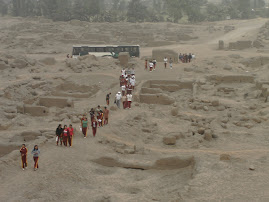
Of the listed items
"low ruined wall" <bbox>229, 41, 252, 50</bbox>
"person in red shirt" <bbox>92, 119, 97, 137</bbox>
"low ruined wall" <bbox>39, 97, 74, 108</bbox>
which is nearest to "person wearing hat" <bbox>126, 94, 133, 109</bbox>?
"low ruined wall" <bbox>39, 97, 74, 108</bbox>

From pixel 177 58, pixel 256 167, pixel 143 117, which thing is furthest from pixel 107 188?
pixel 177 58

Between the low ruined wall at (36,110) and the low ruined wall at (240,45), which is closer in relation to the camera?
the low ruined wall at (36,110)

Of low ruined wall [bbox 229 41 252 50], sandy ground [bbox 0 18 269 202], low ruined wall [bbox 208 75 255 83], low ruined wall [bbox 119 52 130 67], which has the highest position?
low ruined wall [bbox 229 41 252 50]

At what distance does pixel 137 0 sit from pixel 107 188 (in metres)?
57.2

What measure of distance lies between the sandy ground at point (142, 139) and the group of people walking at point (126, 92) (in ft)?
1.72

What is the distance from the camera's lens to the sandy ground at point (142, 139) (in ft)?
36.2

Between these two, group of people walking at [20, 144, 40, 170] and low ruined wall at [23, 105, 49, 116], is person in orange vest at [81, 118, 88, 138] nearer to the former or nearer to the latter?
group of people walking at [20, 144, 40, 170]

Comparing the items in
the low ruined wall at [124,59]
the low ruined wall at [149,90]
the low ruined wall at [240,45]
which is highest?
the low ruined wall at [240,45]

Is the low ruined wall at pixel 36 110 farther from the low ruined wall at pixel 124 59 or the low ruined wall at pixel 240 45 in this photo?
the low ruined wall at pixel 240 45

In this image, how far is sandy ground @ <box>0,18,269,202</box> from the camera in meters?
11.0

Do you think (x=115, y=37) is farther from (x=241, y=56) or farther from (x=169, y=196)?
(x=169, y=196)

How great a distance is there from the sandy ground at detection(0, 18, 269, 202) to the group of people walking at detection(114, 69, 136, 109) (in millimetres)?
523

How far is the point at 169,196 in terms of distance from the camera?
10547 mm

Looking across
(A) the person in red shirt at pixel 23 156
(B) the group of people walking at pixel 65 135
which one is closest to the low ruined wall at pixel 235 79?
(B) the group of people walking at pixel 65 135
